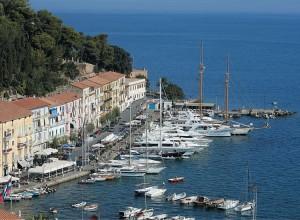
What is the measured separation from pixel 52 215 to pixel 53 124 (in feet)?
35.0

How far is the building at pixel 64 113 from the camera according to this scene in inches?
1583

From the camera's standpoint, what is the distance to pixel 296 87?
71.2 meters

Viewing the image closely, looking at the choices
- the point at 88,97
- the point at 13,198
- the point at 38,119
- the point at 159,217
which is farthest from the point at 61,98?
the point at 159,217

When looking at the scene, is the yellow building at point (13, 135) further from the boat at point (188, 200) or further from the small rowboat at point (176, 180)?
the boat at point (188, 200)

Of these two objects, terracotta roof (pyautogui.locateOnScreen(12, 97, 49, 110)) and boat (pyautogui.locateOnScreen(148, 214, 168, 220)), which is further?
terracotta roof (pyautogui.locateOnScreen(12, 97, 49, 110))

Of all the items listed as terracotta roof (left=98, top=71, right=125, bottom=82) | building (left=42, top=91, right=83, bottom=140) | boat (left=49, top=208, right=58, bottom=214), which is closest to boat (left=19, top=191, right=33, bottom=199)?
boat (left=49, top=208, right=58, bottom=214)

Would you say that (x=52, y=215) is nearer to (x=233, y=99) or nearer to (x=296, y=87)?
(x=233, y=99)

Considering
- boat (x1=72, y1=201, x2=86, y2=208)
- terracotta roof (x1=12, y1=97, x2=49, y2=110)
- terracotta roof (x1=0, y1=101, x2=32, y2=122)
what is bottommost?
boat (x1=72, y1=201, x2=86, y2=208)

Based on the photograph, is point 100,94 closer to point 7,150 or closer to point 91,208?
point 7,150

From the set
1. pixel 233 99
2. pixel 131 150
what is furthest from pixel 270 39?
pixel 131 150

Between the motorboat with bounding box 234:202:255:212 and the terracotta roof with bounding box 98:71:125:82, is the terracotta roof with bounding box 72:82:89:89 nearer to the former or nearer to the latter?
the terracotta roof with bounding box 98:71:125:82

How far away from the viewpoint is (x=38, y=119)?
3869 cm

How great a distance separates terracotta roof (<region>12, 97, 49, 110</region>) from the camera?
125 feet

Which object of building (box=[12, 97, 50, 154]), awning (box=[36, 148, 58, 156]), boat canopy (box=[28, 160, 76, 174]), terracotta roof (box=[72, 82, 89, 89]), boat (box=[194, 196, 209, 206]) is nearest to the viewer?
boat (box=[194, 196, 209, 206])
